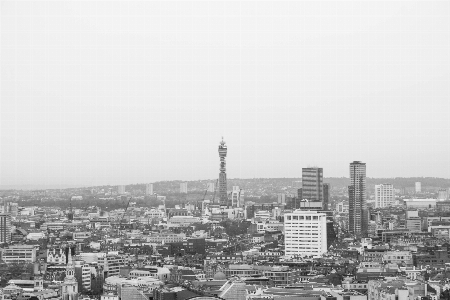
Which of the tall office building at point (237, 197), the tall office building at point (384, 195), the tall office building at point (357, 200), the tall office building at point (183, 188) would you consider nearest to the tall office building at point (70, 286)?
the tall office building at point (357, 200)

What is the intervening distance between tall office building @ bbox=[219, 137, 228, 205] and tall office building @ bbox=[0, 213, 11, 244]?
33230mm

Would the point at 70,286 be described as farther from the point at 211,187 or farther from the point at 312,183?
the point at 211,187

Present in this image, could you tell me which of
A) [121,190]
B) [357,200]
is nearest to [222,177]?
[357,200]

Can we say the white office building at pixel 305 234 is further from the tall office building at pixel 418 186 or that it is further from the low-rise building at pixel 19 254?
the tall office building at pixel 418 186

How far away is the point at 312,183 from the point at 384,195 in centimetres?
3136

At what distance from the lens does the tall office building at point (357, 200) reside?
99.6 meters

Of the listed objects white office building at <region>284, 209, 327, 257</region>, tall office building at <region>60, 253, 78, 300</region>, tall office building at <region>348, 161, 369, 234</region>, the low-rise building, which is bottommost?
tall office building at <region>60, 253, 78, 300</region>

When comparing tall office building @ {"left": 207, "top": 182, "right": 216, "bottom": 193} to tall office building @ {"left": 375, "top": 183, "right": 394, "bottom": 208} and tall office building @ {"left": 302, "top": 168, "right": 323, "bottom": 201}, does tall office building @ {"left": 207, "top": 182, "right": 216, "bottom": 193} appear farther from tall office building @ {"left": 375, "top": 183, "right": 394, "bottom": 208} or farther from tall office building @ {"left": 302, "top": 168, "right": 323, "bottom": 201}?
tall office building @ {"left": 302, "top": 168, "right": 323, "bottom": 201}

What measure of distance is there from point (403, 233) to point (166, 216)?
39.0m

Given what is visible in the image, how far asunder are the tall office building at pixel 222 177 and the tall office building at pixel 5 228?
3323 centimetres

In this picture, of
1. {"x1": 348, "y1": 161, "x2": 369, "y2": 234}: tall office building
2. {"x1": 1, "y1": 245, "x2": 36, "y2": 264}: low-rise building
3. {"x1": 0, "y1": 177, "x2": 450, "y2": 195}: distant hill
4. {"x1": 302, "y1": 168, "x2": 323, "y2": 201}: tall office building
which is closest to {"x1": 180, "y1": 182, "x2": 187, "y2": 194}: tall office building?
{"x1": 0, "y1": 177, "x2": 450, "y2": 195}: distant hill

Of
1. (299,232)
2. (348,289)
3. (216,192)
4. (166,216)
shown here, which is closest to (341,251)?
(299,232)

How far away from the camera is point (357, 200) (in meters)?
105

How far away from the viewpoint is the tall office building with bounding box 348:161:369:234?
327 feet
